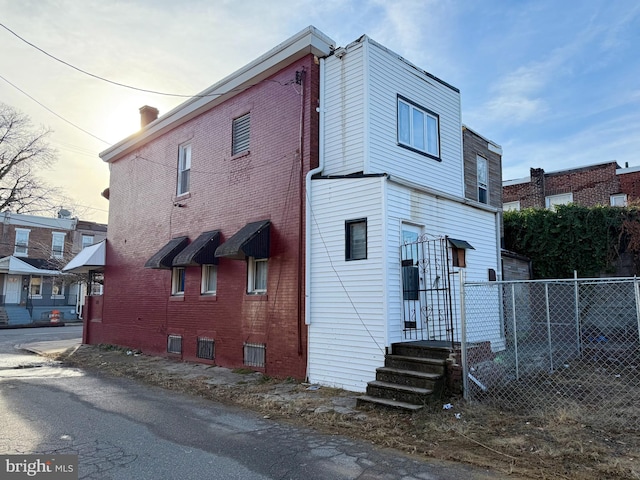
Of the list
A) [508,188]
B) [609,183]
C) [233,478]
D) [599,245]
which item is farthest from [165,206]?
[609,183]

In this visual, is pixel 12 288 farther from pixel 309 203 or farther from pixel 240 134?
pixel 309 203

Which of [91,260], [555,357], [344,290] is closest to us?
[344,290]

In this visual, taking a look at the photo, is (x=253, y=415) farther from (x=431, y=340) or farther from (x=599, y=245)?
(x=599, y=245)

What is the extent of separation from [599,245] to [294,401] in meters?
12.7

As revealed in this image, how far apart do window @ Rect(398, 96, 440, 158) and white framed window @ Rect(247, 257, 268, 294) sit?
4.40 m

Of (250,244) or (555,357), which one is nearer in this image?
(250,244)

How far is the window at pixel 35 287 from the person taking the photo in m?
35.8

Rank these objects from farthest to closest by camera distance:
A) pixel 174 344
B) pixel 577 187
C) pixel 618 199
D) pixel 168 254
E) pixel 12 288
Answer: pixel 12 288 → pixel 577 187 → pixel 618 199 → pixel 174 344 → pixel 168 254

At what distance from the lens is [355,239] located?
9.21 meters

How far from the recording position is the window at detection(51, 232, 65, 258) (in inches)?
1511

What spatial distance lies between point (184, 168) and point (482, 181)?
1023cm

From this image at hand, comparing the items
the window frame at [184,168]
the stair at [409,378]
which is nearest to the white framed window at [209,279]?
the window frame at [184,168]

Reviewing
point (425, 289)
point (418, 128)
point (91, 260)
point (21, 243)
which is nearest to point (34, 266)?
point (21, 243)

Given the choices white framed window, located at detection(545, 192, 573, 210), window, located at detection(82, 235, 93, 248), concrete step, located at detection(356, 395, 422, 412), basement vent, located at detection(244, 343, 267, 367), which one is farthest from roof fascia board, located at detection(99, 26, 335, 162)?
window, located at detection(82, 235, 93, 248)
